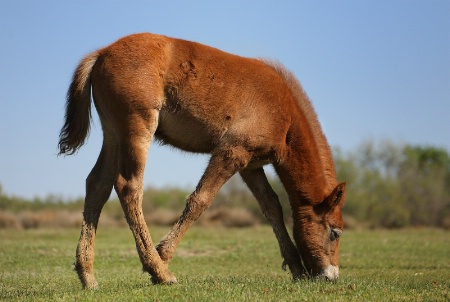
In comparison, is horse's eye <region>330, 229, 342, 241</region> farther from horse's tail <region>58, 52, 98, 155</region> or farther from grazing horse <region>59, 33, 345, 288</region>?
horse's tail <region>58, 52, 98, 155</region>

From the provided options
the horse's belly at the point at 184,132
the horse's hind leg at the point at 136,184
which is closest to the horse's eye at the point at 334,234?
the horse's belly at the point at 184,132

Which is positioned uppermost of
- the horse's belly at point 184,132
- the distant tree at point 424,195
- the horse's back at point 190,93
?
the horse's back at point 190,93

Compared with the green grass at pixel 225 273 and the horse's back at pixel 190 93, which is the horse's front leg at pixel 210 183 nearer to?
the horse's back at pixel 190 93

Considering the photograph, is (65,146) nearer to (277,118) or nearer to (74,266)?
(74,266)

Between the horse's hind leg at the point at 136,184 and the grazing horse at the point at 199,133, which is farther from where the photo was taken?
the grazing horse at the point at 199,133

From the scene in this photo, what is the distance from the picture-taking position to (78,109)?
348 inches

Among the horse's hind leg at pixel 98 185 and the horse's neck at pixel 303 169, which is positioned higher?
the horse's neck at pixel 303 169

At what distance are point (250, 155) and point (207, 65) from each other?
1.28 m

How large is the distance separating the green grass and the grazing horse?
666mm

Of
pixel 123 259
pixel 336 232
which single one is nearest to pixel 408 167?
pixel 123 259

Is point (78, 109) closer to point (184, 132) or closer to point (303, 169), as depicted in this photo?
point (184, 132)

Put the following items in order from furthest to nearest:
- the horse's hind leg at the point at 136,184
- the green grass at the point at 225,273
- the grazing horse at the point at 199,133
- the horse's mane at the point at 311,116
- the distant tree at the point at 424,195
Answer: the distant tree at the point at 424,195, the horse's mane at the point at 311,116, the grazing horse at the point at 199,133, the horse's hind leg at the point at 136,184, the green grass at the point at 225,273

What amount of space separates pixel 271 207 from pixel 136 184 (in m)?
2.09

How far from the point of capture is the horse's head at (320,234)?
9078 mm
